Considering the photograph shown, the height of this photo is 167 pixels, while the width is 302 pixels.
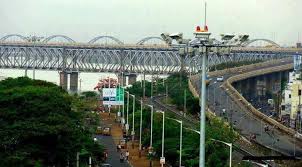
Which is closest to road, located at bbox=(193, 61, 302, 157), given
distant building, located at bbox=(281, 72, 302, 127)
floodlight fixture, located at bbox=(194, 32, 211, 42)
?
distant building, located at bbox=(281, 72, 302, 127)

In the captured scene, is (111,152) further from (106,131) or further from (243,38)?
(243,38)

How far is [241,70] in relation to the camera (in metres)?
115

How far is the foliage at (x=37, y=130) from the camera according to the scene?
101 feet

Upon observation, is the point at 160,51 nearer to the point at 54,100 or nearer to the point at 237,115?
the point at 237,115

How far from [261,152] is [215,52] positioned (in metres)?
28.3

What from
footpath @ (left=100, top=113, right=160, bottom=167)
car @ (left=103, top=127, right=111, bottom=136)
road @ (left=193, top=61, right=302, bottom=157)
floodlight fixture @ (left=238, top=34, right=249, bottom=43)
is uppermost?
floodlight fixture @ (left=238, top=34, right=249, bottom=43)

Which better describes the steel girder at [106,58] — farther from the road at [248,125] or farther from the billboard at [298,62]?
the road at [248,125]

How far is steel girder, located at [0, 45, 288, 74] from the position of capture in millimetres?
146000

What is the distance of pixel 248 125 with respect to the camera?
59.2 metres

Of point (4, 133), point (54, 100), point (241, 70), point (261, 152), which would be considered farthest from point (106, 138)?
point (241, 70)

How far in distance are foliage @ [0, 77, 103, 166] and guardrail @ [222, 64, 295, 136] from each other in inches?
990

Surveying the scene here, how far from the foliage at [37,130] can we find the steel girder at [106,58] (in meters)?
107

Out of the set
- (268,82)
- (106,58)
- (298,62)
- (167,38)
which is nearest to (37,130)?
(167,38)

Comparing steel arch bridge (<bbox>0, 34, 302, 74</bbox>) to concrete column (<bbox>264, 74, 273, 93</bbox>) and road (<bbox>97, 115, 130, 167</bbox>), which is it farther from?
road (<bbox>97, 115, 130, 167</bbox>)
